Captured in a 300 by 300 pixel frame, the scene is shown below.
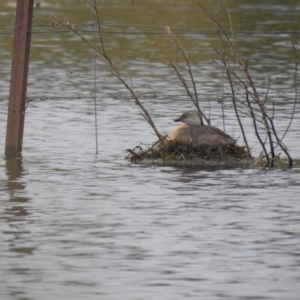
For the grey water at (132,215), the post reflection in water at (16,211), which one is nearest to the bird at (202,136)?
the grey water at (132,215)

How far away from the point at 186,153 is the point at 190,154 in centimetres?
6

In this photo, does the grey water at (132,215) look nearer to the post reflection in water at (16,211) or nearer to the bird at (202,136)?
the post reflection in water at (16,211)

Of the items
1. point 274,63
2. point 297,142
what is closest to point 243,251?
point 297,142

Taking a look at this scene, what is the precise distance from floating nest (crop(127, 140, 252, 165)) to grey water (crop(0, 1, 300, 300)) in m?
0.22

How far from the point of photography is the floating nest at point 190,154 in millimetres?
13227

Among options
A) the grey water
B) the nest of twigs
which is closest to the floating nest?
the nest of twigs

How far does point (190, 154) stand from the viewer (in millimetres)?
13258

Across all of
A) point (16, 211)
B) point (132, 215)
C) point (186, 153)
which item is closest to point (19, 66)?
point (186, 153)

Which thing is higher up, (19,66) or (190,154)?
(19,66)

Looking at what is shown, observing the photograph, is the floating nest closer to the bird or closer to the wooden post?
the bird

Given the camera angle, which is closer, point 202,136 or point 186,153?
point 202,136

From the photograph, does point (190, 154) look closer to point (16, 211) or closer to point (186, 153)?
point (186, 153)

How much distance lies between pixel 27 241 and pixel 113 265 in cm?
108

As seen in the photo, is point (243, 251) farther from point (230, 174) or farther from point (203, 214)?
point (230, 174)
